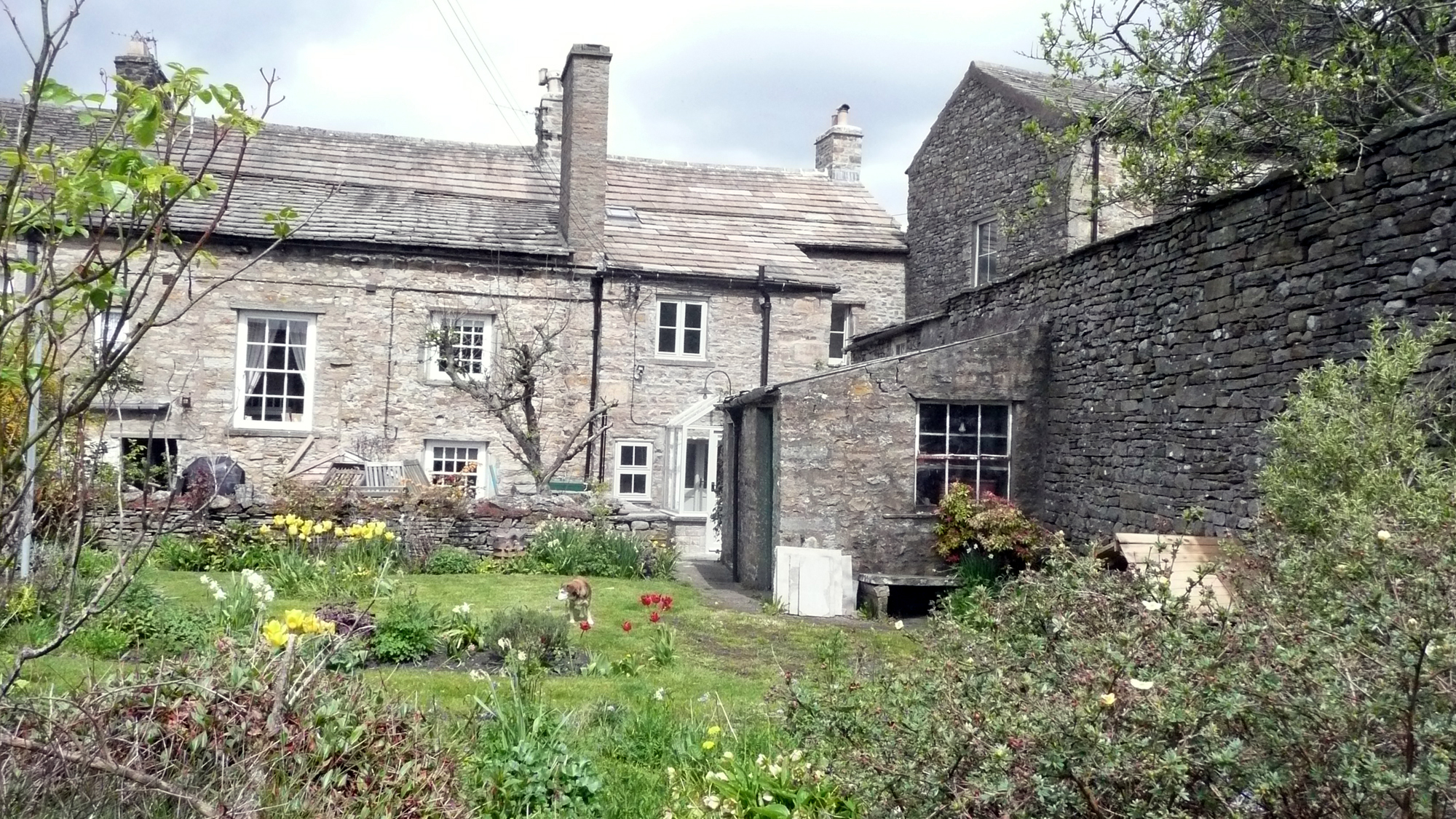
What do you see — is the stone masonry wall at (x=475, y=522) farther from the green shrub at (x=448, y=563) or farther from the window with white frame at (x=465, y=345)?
the window with white frame at (x=465, y=345)

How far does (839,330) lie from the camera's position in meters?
25.2

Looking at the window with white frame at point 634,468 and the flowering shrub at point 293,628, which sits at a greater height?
the window with white frame at point 634,468

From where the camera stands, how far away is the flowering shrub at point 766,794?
4.57 metres

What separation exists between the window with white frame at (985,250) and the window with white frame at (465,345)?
29.8ft

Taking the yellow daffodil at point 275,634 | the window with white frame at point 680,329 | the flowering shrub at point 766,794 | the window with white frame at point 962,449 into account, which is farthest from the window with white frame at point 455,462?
the yellow daffodil at point 275,634

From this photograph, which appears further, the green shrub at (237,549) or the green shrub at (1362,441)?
the green shrub at (237,549)

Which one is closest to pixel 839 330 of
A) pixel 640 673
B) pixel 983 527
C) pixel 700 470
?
pixel 700 470

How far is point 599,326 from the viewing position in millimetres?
21062

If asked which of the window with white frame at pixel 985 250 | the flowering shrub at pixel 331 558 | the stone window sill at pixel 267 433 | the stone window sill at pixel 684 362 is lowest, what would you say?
the flowering shrub at pixel 331 558

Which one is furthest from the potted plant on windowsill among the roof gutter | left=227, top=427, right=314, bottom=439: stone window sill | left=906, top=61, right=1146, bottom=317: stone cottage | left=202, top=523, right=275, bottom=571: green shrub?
left=227, top=427, right=314, bottom=439: stone window sill

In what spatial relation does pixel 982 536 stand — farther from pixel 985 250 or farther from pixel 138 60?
pixel 138 60

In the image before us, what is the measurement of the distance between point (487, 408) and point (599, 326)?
263 cm

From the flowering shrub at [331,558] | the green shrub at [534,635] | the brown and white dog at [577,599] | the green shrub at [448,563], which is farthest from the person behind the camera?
the green shrub at [448,563]

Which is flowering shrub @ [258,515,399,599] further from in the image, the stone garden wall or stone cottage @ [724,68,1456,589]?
stone cottage @ [724,68,1456,589]
